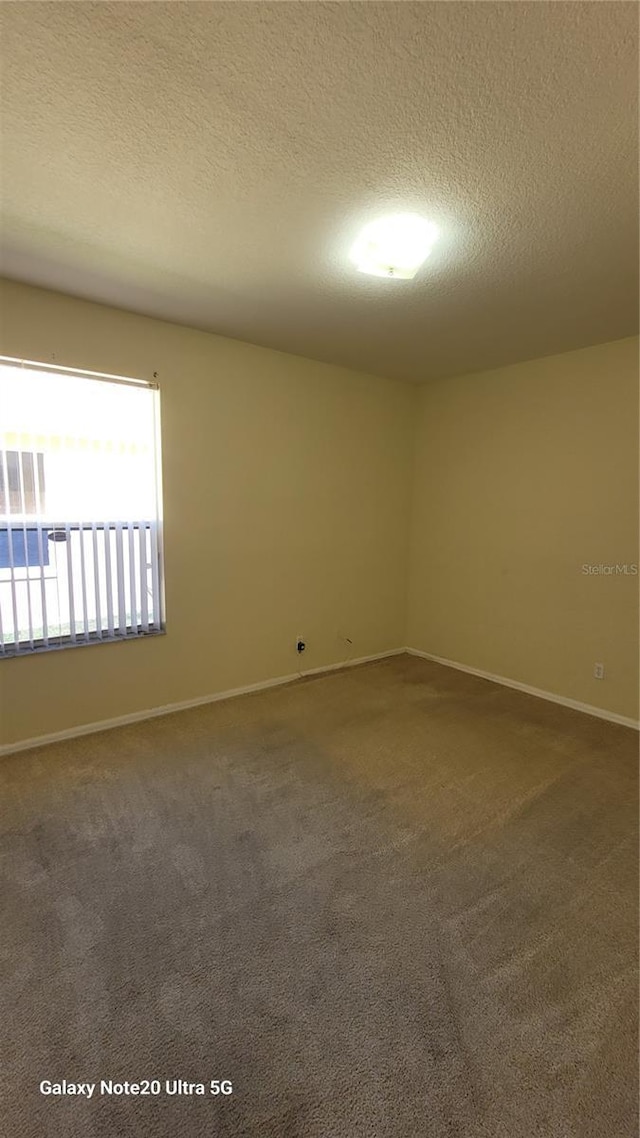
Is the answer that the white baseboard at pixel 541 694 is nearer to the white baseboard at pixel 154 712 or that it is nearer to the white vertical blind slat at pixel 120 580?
the white baseboard at pixel 154 712

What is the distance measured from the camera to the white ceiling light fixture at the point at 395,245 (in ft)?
5.79

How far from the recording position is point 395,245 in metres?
1.87

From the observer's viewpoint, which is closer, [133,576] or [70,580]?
[70,580]

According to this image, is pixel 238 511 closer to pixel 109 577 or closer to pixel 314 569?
pixel 314 569

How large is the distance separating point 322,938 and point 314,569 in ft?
8.42

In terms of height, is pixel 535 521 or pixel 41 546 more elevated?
pixel 535 521

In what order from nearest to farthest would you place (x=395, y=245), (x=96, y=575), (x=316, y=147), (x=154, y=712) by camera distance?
1. (x=316, y=147)
2. (x=395, y=245)
3. (x=96, y=575)
4. (x=154, y=712)

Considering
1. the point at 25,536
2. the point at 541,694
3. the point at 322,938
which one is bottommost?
the point at 322,938

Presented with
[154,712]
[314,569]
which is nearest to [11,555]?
[154,712]

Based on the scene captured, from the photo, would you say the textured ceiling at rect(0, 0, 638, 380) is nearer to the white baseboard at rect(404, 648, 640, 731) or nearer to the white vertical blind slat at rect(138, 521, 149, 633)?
the white vertical blind slat at rect(138, 521, 149, 633)

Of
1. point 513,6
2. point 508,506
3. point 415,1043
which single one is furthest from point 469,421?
point 415,1043

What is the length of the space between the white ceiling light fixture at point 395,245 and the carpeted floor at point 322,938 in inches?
95.5

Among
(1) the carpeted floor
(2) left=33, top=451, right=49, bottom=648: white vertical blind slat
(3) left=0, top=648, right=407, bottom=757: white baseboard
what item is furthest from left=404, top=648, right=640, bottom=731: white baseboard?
(2) left=33, top=451, right=49, bottom=648: white vertical blind slat

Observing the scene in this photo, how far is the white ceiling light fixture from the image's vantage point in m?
1.76
